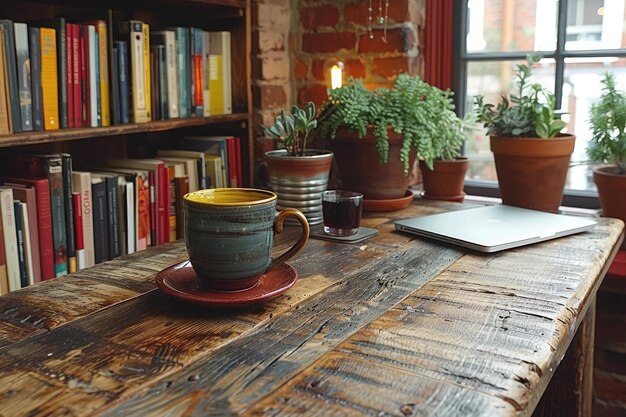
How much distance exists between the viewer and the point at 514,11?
2.16 metres

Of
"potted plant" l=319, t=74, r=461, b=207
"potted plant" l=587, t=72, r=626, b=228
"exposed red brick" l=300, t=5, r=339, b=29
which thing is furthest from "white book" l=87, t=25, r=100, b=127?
"potted plant" l=587, t=72, r=626, b=228

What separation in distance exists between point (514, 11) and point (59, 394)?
6.27ft

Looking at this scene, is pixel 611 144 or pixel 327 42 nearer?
pixel 611 144

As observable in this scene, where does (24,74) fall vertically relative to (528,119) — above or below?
above

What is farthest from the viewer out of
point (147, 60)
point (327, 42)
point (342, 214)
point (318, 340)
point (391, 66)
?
point (327, 42)

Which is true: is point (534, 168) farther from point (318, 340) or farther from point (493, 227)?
point (318, 340)

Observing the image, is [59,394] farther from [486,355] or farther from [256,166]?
[256,166]

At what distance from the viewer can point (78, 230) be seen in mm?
1681

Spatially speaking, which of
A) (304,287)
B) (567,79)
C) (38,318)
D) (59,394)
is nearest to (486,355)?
(304,287)

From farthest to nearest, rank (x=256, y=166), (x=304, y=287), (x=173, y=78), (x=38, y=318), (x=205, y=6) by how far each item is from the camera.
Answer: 1. (x=256, y=166)
2. (x=205, y=6)
3. (x=173, y=78)
4. (x=304, y=287)
5. (x=38, y=318)

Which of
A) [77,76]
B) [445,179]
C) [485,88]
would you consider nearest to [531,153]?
[445,179]

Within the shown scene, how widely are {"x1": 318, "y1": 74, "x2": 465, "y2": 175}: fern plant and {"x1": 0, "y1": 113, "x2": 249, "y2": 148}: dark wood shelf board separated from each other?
1.48 feet

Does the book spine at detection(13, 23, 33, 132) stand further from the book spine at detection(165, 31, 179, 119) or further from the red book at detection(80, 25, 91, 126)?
the book spine at detection(165, 31, 179, 119)

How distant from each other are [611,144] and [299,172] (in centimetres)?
90
